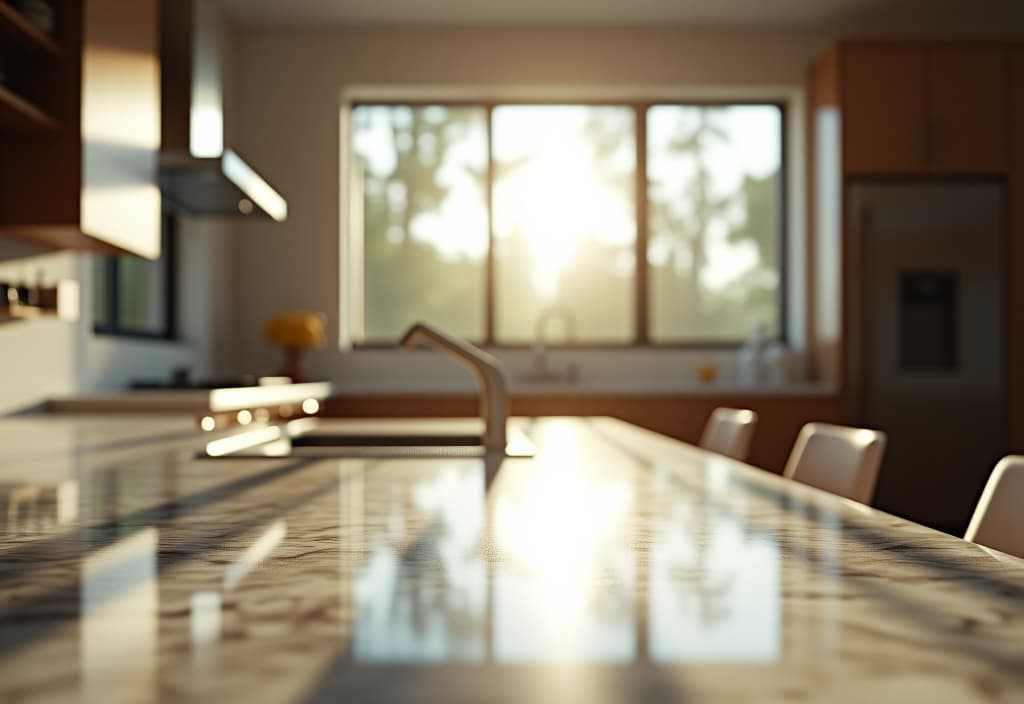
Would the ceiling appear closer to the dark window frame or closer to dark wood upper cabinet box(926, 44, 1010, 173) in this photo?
dark wood upper cabinet box(926, 44, 1010, 173)

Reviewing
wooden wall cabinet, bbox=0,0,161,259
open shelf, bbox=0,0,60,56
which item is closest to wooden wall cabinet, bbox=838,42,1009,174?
wooden wall cabinet, bbox=0,0,161,259

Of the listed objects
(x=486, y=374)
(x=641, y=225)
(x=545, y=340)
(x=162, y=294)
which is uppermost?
(x=641, y=225)

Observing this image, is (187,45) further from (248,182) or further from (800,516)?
(800,516)

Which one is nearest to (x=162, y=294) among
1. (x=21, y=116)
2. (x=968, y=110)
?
(x=21, y=116)

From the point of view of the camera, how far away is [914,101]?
4215 millimetres

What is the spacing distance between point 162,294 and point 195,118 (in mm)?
1301

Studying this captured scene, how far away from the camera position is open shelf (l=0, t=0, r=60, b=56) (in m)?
2.03

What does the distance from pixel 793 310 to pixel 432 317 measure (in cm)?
177

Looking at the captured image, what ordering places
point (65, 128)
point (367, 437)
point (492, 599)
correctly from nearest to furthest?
point (492, 599), point (367, 437), point (65, 128)

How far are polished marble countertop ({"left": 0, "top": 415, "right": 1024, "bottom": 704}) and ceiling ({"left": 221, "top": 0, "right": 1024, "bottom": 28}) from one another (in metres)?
3.80

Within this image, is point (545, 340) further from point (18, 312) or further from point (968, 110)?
point (18, 312)

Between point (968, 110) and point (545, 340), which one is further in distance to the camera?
point (545, 340)

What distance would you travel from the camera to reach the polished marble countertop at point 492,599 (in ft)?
1.19

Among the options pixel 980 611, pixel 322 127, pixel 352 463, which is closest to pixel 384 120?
pixel 322 127
